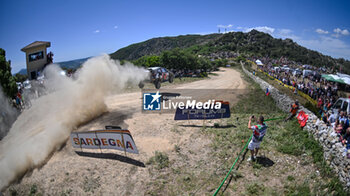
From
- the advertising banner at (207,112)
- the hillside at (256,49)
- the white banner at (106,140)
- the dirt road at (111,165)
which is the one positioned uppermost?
the hillside at (256,49)

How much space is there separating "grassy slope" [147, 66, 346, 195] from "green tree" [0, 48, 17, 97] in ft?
46.9

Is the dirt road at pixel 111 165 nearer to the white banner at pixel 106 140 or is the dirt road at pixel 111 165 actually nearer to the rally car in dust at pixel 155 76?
the white banner at pixel 106 140

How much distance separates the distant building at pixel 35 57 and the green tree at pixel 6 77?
41.0 ft

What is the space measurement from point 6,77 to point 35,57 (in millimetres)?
13933

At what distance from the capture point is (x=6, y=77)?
14.7 m

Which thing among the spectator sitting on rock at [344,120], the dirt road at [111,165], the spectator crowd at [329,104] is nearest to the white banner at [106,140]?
the dirt road at [111,165]

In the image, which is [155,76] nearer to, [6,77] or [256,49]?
[6,77]

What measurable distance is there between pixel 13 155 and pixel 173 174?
8.16 meters

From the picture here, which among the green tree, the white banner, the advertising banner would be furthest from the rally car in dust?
the white banner

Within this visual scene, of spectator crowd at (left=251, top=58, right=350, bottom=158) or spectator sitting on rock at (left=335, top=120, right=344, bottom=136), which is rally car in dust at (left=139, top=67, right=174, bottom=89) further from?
spectator sitting on rock at (left=335, top=120, right=344, bottom=136)

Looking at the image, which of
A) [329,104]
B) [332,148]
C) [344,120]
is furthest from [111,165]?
[329,104]

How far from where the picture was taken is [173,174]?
803 centimetres

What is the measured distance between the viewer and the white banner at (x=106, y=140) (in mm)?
9008

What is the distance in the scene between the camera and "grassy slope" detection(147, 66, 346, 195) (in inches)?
271
